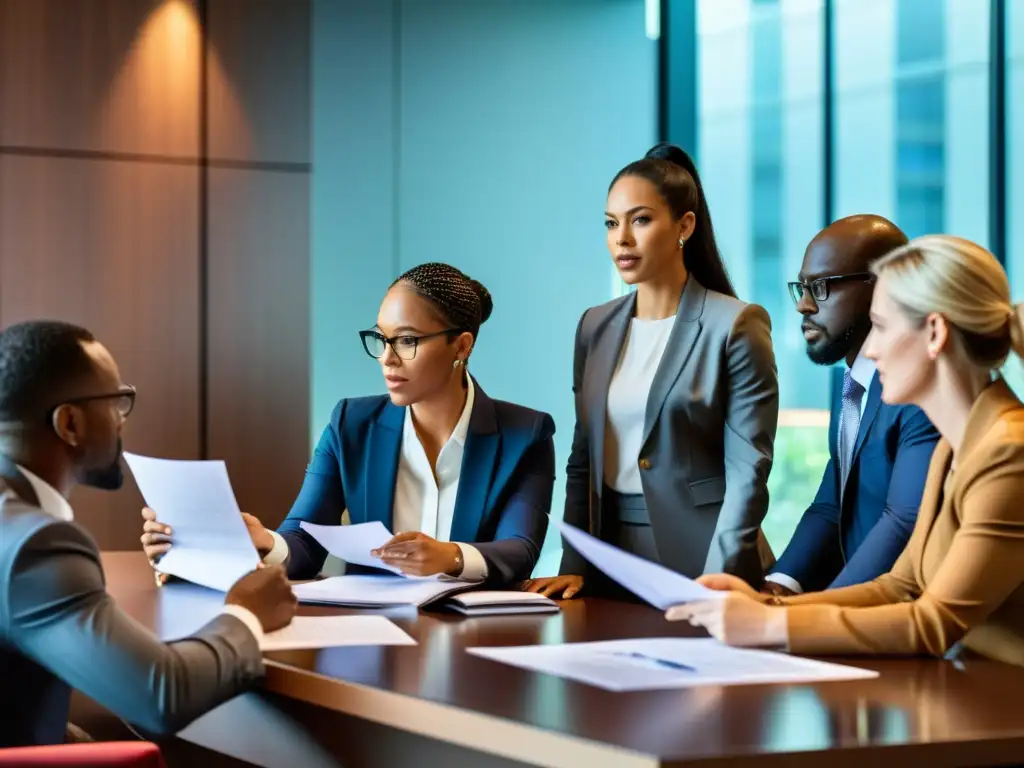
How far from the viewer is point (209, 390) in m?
6.08

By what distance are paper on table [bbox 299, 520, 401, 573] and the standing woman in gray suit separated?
0.63m

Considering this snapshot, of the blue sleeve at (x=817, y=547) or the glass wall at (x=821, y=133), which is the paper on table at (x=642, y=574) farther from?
the glass wall at (x=821, y=133)

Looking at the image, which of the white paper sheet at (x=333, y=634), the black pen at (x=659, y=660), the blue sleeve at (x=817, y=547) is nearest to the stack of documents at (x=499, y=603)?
the white paper sheet at (x=333, y=634)

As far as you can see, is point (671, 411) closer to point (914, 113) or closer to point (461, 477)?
point (461, 477)

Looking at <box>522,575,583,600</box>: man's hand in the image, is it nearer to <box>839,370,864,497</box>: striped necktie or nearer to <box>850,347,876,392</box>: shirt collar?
<box>839,370,864,497</box>: striped necktie

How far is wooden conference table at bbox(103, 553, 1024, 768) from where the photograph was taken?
163cm

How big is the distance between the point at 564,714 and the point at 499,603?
99cm

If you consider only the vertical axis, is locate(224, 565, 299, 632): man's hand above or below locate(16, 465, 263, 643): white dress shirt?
below

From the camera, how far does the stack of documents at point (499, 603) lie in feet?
8.80

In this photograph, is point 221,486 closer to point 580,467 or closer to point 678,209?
point 580,467

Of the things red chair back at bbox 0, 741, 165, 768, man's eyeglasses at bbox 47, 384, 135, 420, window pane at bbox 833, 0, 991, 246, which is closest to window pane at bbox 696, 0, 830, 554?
window pane at bbox 833, 0, 991, 246

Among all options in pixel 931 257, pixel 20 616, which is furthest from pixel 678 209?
pixel 20 616

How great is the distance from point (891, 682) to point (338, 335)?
4.89 meters

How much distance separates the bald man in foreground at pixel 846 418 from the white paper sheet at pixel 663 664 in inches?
30.1
